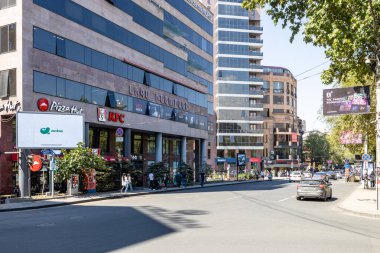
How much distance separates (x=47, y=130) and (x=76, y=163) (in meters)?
3.06

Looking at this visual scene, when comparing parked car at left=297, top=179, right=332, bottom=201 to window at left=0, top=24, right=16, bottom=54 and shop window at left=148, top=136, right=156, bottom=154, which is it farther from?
shop window at left=148, top=136, right=156, bottom=154

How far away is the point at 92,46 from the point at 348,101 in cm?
2365

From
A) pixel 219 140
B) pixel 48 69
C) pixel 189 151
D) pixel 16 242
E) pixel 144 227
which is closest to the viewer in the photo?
pixel 16 242

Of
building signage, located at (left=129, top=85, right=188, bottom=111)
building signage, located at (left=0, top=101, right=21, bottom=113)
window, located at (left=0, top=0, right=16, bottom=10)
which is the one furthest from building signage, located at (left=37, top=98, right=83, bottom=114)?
building signage, located at (left=129, top=85, right=188, bottom=111)

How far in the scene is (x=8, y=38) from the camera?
31781 mm

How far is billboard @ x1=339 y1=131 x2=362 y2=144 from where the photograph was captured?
32.5 m

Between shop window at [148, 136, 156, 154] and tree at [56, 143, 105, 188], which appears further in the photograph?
shop window at [148, 136, 156, 154]

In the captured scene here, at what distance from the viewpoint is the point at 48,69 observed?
109ft

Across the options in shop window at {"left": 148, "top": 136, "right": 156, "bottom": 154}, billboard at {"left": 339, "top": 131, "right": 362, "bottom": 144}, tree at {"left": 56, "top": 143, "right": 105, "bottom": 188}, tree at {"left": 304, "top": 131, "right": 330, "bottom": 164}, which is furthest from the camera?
tree at {"left": 304, "top": 131, "right": 330, "bottom": 164}

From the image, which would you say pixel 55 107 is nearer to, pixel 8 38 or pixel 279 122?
pixel 8 38

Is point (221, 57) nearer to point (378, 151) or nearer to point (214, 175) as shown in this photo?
point (214, 175)

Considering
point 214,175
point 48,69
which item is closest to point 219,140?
point 214,175

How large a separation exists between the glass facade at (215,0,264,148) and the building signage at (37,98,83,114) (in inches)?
2614

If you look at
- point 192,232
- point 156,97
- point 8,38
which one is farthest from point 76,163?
point 192,232
